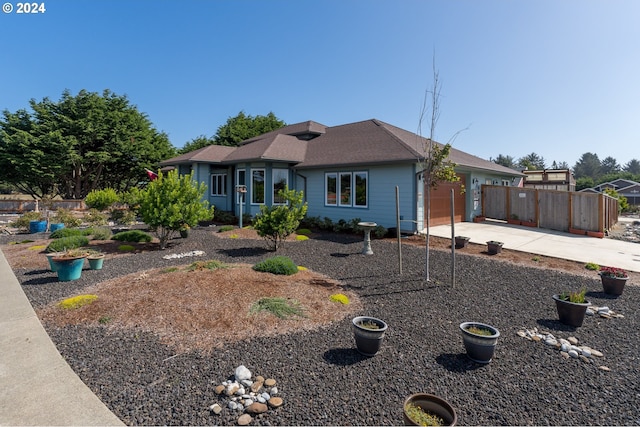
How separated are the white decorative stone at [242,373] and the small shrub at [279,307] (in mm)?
1462

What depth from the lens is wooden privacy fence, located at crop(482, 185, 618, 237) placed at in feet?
40.1

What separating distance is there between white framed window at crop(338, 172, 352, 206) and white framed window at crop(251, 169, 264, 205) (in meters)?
4.16

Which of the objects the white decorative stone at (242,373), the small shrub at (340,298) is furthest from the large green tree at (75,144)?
the white decorative stone at (242,373)

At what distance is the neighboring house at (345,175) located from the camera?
12.4 meters

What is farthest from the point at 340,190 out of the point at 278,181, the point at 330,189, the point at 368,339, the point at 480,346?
the point at 480,346

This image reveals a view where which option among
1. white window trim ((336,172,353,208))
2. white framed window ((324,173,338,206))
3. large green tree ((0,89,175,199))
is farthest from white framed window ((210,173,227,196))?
large green tree ((0,89,175,199))

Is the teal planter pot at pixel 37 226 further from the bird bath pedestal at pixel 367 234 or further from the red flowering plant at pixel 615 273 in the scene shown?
the red flowering plant at pixel 615 273

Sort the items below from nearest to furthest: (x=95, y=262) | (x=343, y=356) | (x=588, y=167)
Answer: (x=343, y=356) → (x=95, y=262) → (x=588, y=167)

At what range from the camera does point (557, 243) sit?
10672 millimetres

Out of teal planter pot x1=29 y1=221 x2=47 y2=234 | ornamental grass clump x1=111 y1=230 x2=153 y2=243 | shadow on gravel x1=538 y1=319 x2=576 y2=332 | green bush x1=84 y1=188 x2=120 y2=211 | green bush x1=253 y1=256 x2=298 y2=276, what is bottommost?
shadow on gravel x1=538 y1=319 x2=576 y2=332

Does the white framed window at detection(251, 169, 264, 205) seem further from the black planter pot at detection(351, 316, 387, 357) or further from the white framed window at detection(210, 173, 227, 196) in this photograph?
the black planter pot at detection(351, 316, 387, 357)

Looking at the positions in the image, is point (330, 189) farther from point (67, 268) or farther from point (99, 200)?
point (99, 200)

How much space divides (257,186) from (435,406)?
14.1m

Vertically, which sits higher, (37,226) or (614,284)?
(37,226)
